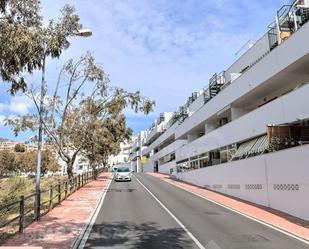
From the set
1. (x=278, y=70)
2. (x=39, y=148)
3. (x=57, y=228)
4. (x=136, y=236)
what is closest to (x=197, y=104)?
(x=278, y=70)

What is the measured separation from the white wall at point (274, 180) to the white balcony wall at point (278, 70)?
15.4 ft

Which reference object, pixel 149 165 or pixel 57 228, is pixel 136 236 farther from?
pixel 149 165

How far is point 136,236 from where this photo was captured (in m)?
14.1

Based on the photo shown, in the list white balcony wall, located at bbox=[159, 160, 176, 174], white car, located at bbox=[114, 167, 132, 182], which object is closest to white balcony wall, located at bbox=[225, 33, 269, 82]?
white car, located at bbox=[114, 167, 132, 182]

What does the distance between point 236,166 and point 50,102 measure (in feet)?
50.4

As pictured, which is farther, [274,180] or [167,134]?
[167,134]

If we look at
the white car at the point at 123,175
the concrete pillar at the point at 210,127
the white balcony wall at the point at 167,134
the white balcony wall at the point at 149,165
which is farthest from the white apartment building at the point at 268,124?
the white balcony wall at the point at 149,165

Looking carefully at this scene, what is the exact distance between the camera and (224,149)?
33.8 m

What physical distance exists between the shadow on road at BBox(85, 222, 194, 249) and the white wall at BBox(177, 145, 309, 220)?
6467 millimetres

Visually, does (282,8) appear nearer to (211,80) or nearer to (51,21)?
(51,21)

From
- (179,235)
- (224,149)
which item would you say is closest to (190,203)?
(224,149)

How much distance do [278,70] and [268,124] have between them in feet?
9.99

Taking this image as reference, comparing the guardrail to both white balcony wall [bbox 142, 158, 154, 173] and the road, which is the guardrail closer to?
the road

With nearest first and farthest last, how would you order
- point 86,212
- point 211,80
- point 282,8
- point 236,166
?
point 86,212, point 282,8, point 236,166, point 211,80
